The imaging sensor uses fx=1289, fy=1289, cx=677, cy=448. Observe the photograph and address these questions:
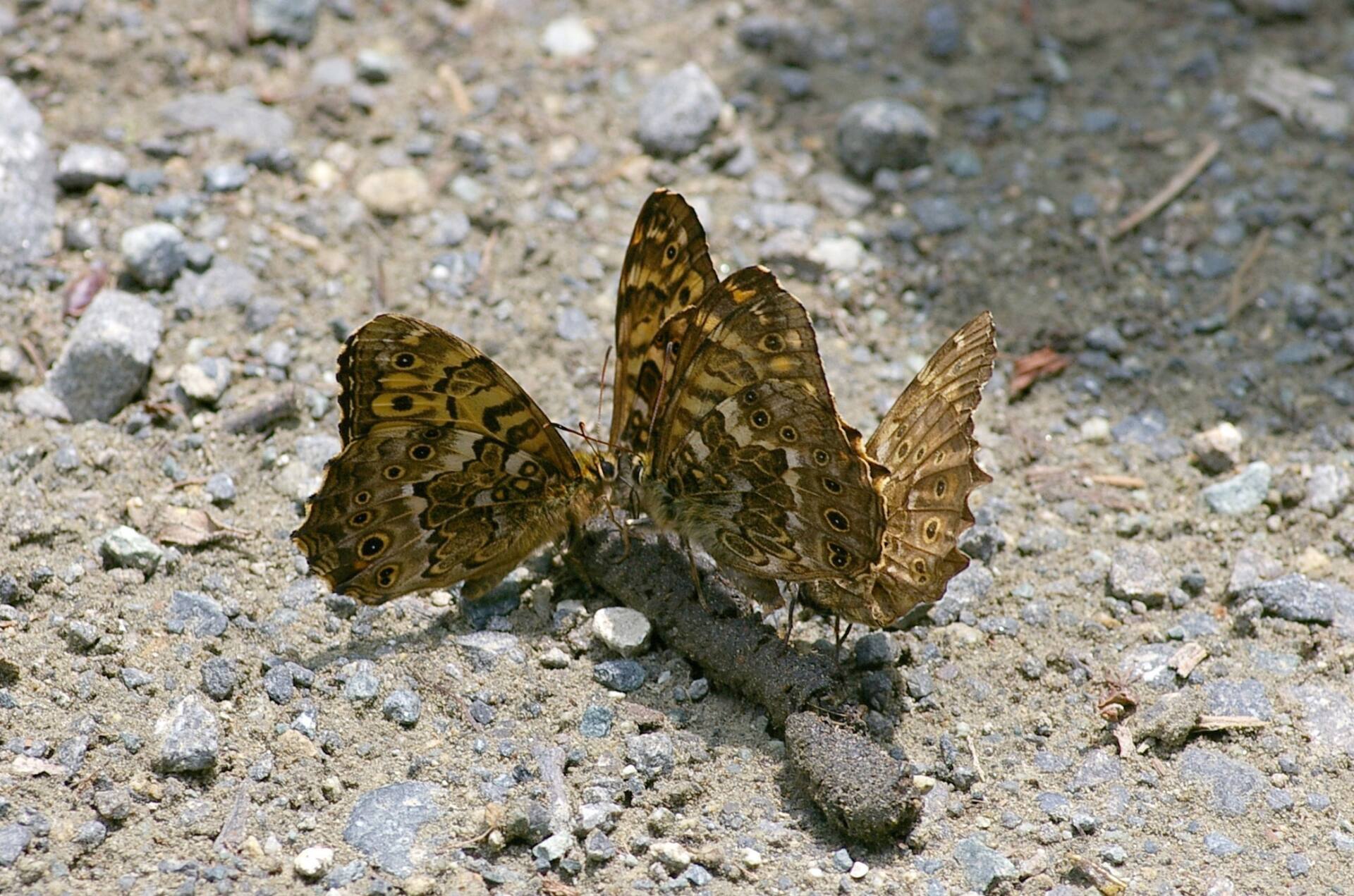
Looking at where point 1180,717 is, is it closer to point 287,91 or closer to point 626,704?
point 626,704

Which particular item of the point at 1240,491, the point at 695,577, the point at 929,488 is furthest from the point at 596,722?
the point at 1240,491

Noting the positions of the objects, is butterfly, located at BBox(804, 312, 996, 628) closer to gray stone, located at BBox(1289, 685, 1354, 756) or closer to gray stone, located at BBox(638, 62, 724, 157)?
gray stone, located at BBox(1289, 685, 1354, 756)

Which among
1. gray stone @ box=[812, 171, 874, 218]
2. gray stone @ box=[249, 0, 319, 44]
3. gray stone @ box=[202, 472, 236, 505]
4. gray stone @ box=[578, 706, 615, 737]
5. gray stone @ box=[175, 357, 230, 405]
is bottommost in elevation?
gray stone @ box=[578, 706, 615, 737]

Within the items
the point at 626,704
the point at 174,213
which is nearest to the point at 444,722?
the point at 626,704

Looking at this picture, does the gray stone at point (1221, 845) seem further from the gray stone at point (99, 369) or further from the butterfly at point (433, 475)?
the gray stone at point (99, 369)

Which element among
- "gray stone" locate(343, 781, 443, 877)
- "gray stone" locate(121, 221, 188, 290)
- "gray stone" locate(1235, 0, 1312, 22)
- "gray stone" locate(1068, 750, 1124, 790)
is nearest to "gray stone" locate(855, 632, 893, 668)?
"gray stone" locate(1068, 750, 1124, 790)

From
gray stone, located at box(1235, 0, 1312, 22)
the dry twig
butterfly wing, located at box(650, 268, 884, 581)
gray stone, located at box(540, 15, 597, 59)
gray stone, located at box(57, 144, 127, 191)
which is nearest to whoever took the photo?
butterfly wing, located at box(650, 268, 884, 581)


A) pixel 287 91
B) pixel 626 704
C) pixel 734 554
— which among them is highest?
pixel 287 91
